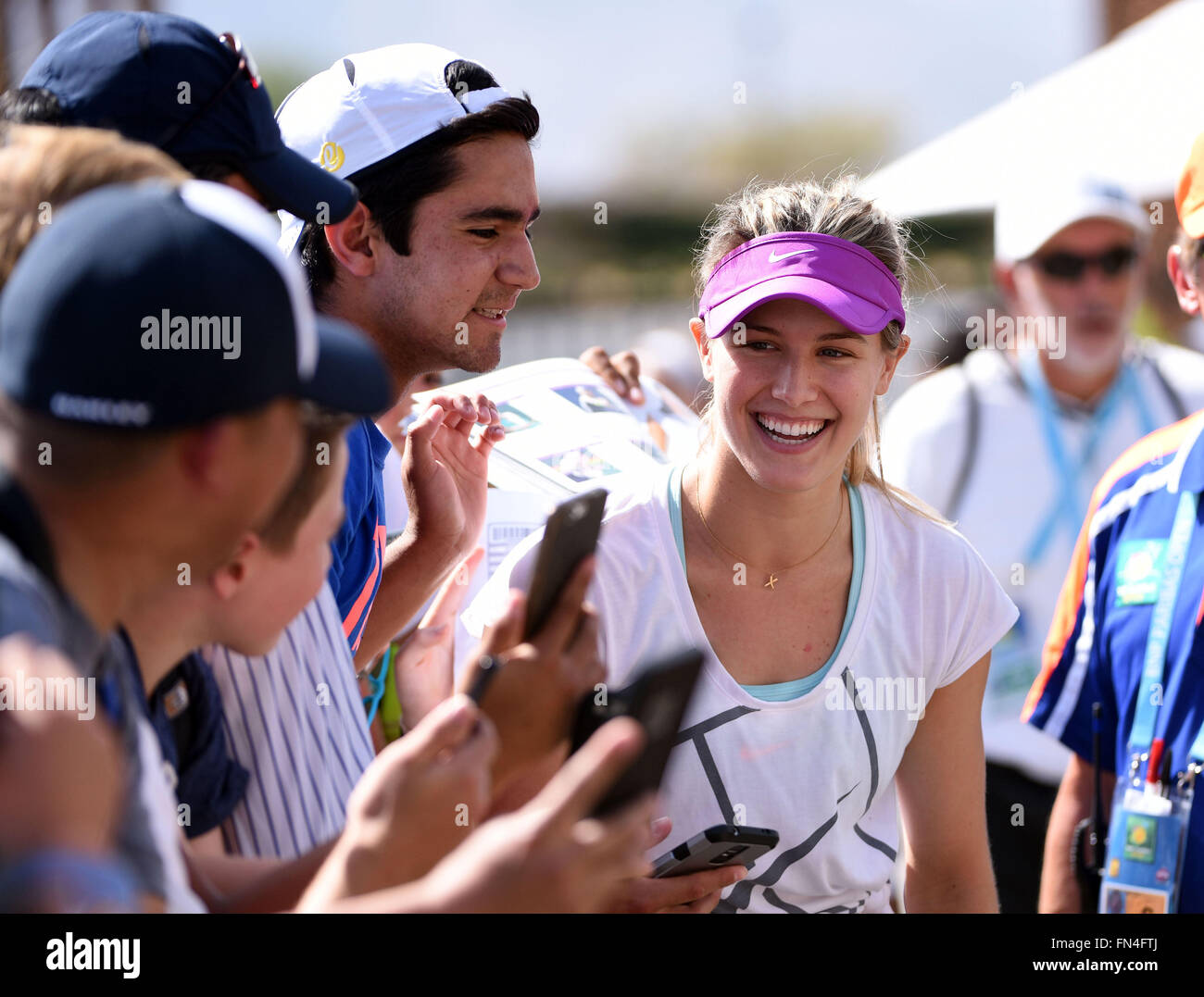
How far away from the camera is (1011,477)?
396 cm

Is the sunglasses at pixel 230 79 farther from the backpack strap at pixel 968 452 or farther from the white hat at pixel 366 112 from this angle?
the backpack strap at pixel 968 452

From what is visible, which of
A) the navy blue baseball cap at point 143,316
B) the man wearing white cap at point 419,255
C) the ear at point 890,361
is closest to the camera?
the navy blue baseball cap at point 143,316

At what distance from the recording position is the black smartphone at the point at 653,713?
1.17 meters

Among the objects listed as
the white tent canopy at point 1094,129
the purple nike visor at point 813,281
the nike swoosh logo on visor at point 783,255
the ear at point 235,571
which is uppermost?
the white tent canopy at point 1094,129

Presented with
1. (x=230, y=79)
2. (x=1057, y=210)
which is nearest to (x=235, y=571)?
(x=230, y=79)

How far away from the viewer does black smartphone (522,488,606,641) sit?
1.37 m

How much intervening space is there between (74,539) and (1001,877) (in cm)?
319

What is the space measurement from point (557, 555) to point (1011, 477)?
9.61 ft

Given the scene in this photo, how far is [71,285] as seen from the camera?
3.45 feet

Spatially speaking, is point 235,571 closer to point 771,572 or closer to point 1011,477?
point 771,572

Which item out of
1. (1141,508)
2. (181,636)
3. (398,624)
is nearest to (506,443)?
(398,624)

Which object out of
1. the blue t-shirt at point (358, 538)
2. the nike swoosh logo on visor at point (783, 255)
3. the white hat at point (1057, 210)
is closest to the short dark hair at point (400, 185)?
the blue t-shirt at point (358, 538)

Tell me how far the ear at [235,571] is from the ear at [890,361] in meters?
1.48
